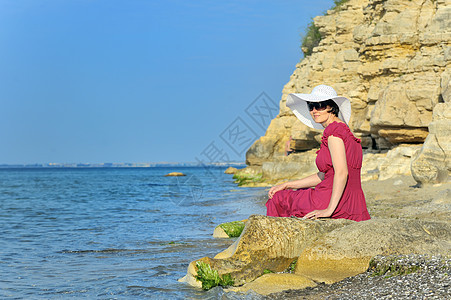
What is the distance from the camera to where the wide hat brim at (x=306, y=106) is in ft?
18.3

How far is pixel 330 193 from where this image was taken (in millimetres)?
5523

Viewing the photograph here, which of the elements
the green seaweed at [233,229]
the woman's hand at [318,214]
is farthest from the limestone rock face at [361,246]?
the green seaweed at [233,229]

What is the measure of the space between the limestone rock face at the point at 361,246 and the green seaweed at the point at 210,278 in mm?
734

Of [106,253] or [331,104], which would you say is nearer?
[331,104]

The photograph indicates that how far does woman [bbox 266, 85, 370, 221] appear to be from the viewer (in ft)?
17.5

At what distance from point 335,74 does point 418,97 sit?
1065 cm

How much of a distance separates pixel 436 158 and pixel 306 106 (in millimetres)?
7900

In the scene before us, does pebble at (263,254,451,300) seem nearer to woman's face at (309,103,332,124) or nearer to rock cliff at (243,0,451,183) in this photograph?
woman's face at (309,103,332,124)

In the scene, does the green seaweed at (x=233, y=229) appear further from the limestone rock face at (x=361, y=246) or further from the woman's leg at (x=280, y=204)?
the limestone rock face at (x=361, y=246)

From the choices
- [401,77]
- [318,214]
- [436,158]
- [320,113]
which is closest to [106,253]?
[318,214]

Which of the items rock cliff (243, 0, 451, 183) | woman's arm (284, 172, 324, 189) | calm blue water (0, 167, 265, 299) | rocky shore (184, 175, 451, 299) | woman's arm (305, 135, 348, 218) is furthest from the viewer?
rock cliff (243, 0, 451, 183)

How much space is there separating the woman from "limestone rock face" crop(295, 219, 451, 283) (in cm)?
29

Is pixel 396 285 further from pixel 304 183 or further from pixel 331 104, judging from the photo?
pixel 331 104

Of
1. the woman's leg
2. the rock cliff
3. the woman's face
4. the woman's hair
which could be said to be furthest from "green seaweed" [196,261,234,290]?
the rock cliff
